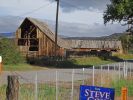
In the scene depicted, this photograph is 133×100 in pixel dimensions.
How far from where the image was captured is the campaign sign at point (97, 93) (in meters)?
9.39

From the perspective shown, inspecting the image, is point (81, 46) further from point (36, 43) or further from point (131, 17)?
point (131, 17)

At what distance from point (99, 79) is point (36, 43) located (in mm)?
57361

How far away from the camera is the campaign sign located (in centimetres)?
939

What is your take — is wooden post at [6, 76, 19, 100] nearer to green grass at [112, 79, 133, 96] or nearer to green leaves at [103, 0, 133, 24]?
green grass at [112, 79, 133, 96]

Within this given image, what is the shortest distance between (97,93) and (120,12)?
3983cm

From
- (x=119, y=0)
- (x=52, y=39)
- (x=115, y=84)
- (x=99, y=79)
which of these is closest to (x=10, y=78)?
(x=99, y=79)

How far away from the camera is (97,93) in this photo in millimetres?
9555

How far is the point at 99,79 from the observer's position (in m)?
25.0

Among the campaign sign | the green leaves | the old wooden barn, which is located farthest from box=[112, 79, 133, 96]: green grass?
the old wooden barn

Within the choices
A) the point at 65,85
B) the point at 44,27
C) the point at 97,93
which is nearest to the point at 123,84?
the point at 65,85

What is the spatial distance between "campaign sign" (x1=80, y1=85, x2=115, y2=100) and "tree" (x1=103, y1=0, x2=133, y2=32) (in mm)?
39466

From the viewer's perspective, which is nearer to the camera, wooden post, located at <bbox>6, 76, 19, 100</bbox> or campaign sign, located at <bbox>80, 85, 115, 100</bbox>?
campaign sign, located at <bbox>80, 85, 115, 100</bbox>

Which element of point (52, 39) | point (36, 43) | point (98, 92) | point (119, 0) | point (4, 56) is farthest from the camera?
point (36, 43)

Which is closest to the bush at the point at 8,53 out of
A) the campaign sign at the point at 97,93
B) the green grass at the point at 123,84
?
the green grass at the point at 123,84
